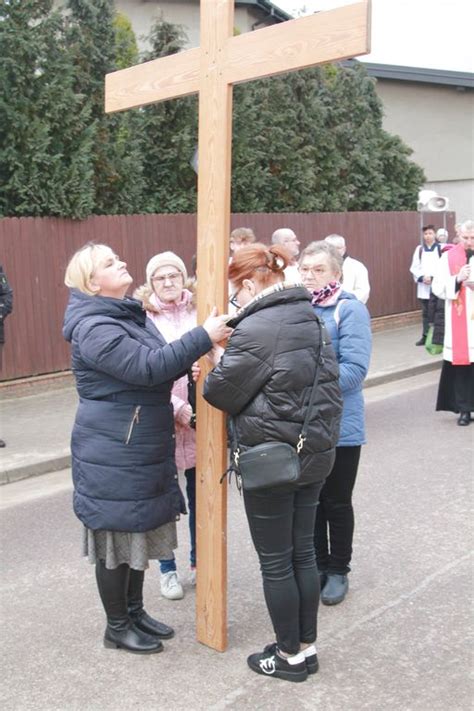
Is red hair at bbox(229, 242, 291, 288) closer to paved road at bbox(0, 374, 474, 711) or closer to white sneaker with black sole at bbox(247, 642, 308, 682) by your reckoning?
white sneaker with black sole at bbox(247, 642, 308, 682)

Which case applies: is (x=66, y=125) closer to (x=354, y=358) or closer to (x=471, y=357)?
(x=471, y=357)

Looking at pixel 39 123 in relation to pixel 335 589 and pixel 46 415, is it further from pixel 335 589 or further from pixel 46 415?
pixel 335 589

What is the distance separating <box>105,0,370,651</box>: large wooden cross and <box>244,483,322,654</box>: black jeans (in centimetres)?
38

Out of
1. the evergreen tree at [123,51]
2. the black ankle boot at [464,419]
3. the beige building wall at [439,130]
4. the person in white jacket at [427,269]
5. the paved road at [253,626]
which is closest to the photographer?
the paved road at [253,626]

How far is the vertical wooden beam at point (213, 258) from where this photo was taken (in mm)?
3619

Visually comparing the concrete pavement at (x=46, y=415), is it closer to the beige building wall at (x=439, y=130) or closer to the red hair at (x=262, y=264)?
the red hair at (x=262, y=264)

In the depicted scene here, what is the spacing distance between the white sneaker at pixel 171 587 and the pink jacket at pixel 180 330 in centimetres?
58

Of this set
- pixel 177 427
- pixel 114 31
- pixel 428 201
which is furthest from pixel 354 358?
pixel 428 201

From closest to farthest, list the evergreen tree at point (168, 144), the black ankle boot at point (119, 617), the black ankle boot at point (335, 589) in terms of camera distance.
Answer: the black ankle boot at point (119, 617) < the black ankle boot at point (335, 589) < the evergreen tree at point (168, 144)

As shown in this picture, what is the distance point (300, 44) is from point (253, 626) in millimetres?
2654

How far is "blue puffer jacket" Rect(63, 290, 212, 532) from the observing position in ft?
11.3

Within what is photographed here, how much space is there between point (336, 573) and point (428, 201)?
1466 cm

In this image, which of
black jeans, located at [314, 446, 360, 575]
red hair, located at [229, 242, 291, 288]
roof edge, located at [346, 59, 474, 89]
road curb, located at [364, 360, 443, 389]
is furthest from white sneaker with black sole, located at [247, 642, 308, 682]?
roof edge, located at [346, 59, 474, 89]

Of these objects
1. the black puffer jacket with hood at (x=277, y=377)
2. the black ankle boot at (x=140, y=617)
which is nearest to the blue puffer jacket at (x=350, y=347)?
the black puffer jacket with hood at (x=277, y=377)
